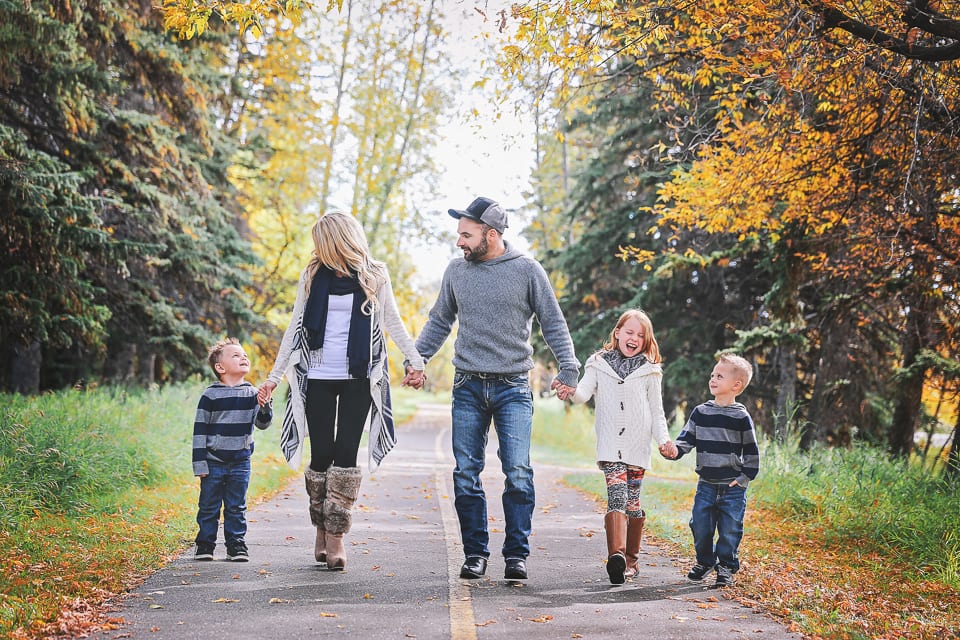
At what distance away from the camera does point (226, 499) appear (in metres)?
7.05

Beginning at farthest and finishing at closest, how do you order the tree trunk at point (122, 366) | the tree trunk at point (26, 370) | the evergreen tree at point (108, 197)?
the tree trunk at point (122, 366) → the tree trunk at point (26, 370) → the evergreen tree at point (108, 197)

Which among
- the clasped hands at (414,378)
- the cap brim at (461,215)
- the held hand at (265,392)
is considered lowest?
the held hand at (265,392)

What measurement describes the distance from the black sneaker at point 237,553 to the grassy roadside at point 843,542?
11.3 ft

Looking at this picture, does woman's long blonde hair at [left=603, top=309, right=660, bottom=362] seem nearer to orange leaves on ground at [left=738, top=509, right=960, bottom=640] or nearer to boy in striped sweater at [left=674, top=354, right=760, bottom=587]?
boy in striped sweater at [left=674, top=354, right=760, bottom=587]

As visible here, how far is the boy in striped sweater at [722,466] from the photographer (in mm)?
6566

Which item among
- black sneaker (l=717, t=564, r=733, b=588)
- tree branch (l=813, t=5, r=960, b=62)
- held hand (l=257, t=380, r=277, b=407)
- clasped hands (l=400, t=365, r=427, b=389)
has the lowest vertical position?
black sneaker (l=717, t=564, r=733, b=588)

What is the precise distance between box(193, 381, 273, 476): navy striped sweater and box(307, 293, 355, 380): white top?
0.81m

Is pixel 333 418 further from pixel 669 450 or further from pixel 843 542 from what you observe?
pixel 843 542

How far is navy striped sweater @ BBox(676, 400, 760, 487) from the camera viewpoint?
6574mm

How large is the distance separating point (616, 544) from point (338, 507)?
1.90m

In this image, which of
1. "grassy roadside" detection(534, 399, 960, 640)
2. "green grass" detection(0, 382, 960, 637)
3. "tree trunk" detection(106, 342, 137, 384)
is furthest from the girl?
"tree trunk" detection(106, 342, 137, 384)

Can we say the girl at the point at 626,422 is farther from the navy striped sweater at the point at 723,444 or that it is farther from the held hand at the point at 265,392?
the held hand at the point at 265,392

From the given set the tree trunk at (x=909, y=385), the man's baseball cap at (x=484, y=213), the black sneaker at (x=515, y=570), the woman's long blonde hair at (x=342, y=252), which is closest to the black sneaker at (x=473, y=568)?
the black sneaker at (x=515, y=570)

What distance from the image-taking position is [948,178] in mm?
10781
